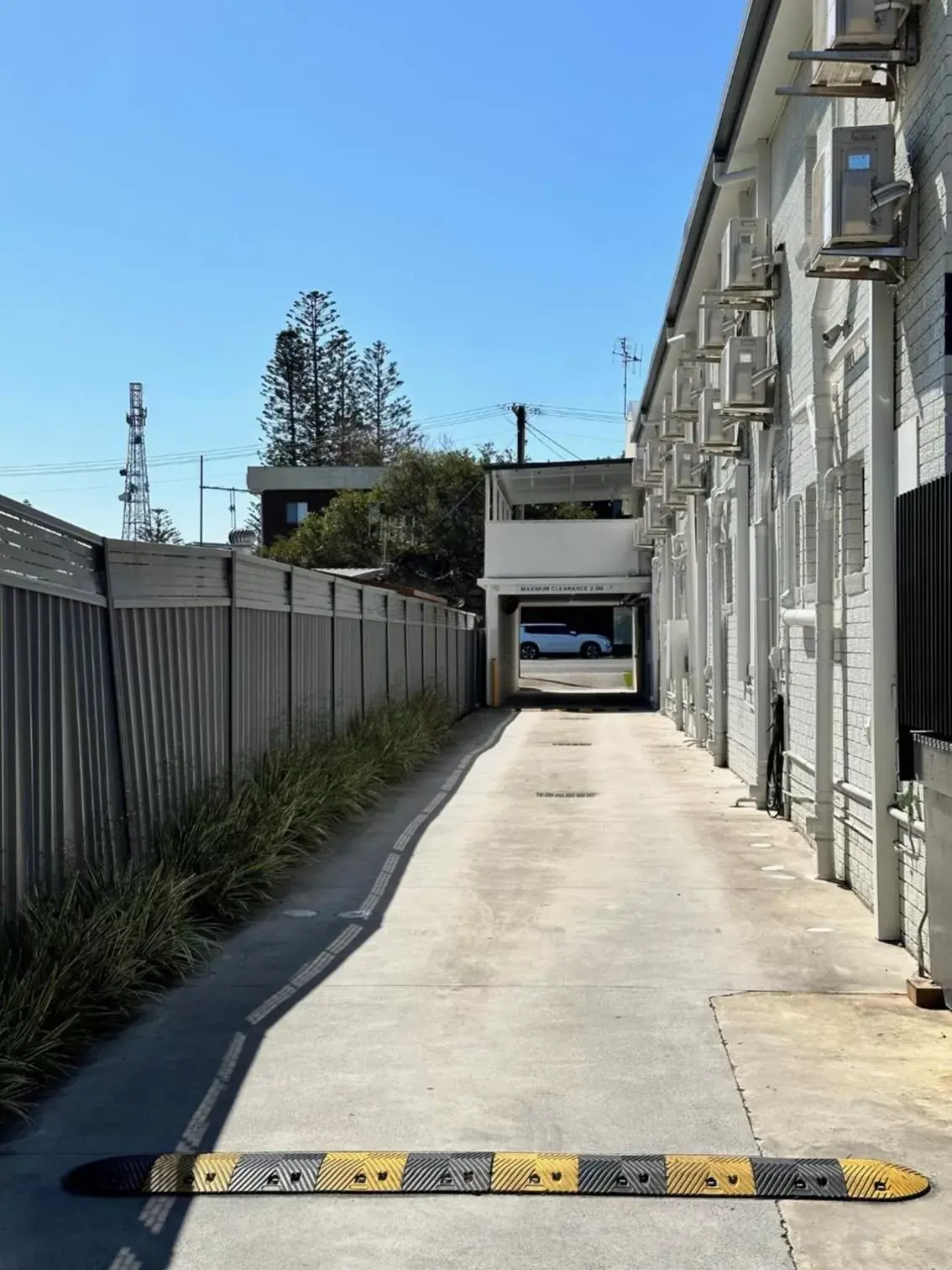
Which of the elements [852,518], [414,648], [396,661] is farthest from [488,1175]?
[414,648]

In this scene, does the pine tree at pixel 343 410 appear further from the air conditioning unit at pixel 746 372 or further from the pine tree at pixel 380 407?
the air conditioning unit at pixel 746 372

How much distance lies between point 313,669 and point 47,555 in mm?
6800

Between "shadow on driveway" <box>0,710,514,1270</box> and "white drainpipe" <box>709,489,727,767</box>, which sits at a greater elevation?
"white drainpipe" <box>709,489,727,767</box>

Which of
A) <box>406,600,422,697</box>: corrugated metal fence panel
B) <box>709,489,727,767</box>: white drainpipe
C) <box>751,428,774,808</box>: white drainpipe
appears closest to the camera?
<box>751,428,774,808</box>: white drainpipe

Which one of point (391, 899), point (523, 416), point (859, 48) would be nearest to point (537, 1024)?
point (391, 899)

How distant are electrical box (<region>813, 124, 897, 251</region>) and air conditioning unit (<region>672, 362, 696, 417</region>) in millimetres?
10641

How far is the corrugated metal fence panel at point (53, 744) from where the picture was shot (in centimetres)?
562

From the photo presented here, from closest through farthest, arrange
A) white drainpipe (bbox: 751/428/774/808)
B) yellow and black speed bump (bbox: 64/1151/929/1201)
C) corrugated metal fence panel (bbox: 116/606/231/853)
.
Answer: yellow and black speed bump (bbox: 64/1151/929/1201) → corrugated metal fence panel (bbox: 116/606/231/853) → white drainpipe (bbox: 751/428/774/808)

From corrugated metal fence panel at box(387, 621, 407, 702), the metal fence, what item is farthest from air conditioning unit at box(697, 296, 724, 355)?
the metal fence

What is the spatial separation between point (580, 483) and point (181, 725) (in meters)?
24.8

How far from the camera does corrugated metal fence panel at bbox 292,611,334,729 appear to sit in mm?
12266

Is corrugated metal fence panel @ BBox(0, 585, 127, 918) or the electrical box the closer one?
corrugated metal fence panel @ BBox(0, 585, 127, 918)

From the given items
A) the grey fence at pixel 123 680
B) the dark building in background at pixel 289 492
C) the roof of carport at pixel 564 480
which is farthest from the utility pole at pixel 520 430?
the grey fence at pixel 123 680

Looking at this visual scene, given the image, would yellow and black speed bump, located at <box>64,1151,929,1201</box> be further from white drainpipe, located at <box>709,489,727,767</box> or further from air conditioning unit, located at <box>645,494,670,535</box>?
air conditioning unit, located at <box>645,494,670,535</box>
